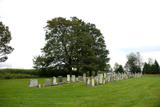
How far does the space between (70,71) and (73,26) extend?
8.93m

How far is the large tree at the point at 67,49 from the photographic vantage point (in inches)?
2456

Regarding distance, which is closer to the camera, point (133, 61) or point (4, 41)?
point (4, 41)

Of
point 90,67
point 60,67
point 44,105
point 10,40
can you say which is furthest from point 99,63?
point 44,105

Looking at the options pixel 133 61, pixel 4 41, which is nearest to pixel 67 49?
pixel 4 41

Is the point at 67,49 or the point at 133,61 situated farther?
the point at 133,61

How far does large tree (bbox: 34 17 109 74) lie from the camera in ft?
205

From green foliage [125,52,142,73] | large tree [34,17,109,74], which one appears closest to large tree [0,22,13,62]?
large tree [34,17,109,74]

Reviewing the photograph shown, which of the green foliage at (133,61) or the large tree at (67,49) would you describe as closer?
the large tree at (67,49)

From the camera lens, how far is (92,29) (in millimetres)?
76750

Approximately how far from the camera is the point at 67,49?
209 ft

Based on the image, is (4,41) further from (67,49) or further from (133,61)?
(133,61)

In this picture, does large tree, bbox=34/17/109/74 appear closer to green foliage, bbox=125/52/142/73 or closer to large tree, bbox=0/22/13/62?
large tree, bbox=0/22/13/62

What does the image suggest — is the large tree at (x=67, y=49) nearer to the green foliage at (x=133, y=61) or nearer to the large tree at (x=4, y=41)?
the large tree at (x=4, y=41)

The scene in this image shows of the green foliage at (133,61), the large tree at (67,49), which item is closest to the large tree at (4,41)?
the large tree at (67,49)
